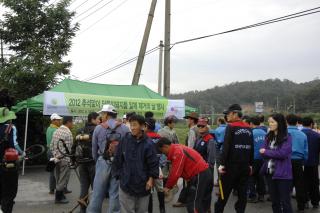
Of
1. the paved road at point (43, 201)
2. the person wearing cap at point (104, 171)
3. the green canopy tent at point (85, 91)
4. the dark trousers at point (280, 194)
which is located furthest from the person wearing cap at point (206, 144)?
the green canopy tent at point (85, 91)

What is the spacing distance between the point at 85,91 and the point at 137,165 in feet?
30.2

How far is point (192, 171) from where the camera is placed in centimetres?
553

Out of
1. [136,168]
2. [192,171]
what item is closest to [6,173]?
[136,168]

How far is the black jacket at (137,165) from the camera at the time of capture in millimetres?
5035

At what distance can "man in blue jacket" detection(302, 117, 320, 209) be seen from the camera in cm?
805

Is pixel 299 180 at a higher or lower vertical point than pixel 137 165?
lower

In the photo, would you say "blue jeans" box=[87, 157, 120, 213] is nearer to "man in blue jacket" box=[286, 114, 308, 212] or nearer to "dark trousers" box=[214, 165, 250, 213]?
"dark trousers" box=[214, 165, 250, 213]

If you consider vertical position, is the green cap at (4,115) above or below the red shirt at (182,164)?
above

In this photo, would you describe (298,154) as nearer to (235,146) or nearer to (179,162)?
(235,146)

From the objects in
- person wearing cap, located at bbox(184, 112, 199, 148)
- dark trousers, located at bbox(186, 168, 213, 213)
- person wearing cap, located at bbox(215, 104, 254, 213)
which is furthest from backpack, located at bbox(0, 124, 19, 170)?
person wearing cap, located at bbox(184, 112, 199, 148)

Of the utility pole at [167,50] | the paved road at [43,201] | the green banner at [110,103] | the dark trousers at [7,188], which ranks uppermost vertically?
the utility pole at [167,50]

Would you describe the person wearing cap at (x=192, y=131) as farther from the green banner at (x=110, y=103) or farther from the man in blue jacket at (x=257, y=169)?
the green banner at (x=110, y=103)

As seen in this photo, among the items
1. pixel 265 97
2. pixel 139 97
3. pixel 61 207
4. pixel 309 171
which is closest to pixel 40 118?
pixel 139 97

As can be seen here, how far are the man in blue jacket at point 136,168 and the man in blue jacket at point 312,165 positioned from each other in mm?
4247
